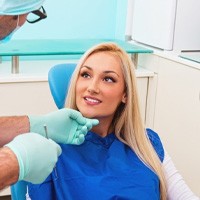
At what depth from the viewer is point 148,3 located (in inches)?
107

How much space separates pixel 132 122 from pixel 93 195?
0.41 meters

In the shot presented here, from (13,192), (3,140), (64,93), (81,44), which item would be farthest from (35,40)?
(13,192)

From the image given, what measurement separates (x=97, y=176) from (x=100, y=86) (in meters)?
0.36

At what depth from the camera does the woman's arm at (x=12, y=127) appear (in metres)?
1.54

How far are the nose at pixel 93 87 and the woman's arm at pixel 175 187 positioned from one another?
0.38 metres

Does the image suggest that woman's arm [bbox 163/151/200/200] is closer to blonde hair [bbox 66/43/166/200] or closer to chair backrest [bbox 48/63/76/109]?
blonde hair [bbox 66/43/166/200]

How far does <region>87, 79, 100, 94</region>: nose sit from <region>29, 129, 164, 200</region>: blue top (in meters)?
0.17

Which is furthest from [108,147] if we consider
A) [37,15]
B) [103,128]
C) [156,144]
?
[37,15]

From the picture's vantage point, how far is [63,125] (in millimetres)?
1532

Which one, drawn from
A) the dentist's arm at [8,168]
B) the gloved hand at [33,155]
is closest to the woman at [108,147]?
the gloved hand at [33,155]

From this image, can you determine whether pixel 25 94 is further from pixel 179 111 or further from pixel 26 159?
pixel 26 159

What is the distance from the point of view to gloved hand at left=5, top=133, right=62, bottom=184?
1080mm

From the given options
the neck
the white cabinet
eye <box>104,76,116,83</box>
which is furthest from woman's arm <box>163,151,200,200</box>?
the white cabinet

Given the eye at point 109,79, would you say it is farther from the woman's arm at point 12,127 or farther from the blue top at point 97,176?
the woman's arm at point 12,127
